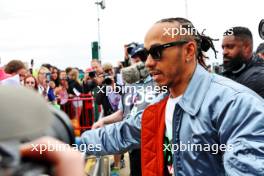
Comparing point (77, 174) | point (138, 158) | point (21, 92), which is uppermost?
point (21, 92)

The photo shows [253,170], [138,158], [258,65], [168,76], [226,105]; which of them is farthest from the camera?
[138,158]

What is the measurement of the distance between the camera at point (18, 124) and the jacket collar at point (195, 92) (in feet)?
5.00

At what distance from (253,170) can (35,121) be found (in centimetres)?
135

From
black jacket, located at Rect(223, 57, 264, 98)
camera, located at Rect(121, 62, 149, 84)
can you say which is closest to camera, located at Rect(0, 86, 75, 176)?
black jacket, located at Rect(223, 57, 264, 98)

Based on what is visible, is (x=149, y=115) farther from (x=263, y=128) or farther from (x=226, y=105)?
(x=263, y=128)

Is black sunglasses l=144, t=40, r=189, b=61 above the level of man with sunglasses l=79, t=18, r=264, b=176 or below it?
above

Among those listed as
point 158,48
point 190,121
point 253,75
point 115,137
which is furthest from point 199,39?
point 253,75

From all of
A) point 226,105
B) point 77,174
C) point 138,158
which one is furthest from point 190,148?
A: point 138,158

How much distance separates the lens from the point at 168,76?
2324 millimetres

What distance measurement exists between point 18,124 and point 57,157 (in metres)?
0.11

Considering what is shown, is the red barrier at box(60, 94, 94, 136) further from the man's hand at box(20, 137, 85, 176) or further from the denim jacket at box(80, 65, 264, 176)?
the man's hand at box(20, 137, 85, 176)

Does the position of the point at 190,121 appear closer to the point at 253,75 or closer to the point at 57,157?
the point at 57,157

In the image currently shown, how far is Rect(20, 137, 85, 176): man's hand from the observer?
2.15ft

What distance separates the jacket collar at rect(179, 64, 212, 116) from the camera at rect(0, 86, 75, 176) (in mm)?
1525
